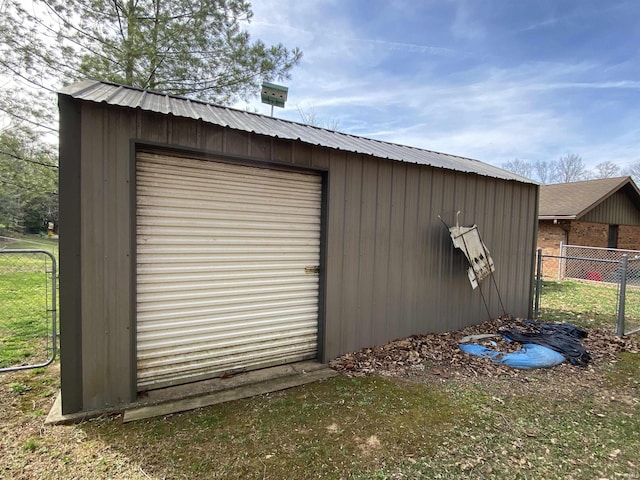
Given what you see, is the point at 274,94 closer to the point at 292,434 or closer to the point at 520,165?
the point at 292,434

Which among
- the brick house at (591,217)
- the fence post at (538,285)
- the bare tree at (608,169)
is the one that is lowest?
the fence post at (538,285)

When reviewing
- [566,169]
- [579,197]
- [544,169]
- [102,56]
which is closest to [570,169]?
[566,169]

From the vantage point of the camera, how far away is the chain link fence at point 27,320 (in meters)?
3.08

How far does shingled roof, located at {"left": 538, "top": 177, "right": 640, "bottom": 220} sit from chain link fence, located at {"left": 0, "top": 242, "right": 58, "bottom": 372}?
13.3 metres

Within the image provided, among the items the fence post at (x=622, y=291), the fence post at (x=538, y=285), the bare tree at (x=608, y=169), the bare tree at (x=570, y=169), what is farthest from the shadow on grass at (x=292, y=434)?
the bare tree at (x=570, y=169)

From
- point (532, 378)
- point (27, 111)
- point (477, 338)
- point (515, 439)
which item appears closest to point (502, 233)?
point (477, 338)

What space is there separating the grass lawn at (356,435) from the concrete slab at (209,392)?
9 centimetres

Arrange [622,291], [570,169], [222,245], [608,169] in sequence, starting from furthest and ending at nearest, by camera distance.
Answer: [570,169]
[608,169]
[622,291]
[222,245]

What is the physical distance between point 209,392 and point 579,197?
49.1 feet

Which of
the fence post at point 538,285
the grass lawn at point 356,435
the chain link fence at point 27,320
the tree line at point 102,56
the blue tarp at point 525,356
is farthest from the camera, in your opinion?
the tree line at point 102,56

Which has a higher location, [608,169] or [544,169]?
[544,169]

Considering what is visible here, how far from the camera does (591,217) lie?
11711 millimetres

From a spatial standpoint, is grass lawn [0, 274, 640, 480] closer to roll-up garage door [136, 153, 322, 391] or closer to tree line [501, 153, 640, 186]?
roll-up garage door [136, 153, 322, 391]

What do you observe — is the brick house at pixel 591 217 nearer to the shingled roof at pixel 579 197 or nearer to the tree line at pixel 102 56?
the shingled roof at pixel 579 197
